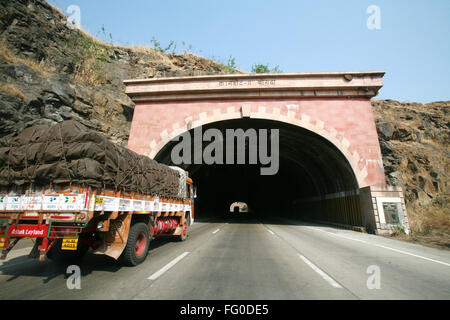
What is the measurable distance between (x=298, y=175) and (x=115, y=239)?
24394 millimetres

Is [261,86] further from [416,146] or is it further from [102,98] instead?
[416,146]

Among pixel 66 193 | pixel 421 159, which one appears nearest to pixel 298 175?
pixel 421 159

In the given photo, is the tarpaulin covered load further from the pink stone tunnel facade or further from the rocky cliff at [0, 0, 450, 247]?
the pink stone tunnel facade

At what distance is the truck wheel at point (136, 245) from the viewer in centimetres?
528

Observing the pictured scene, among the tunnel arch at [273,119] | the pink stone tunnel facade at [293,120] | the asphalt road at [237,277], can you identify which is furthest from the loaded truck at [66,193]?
the pink stone tunnel facade at [293,120]

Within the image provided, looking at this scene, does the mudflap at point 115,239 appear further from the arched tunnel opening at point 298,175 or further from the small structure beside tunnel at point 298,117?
the arched tunnel opening at point 298,175

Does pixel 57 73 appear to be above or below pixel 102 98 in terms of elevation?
above

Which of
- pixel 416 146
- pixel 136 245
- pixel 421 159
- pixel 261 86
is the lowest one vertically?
pixel 136 245

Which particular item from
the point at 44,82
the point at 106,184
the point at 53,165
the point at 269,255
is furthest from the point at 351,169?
the point at 44,82

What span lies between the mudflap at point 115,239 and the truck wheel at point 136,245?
251mm

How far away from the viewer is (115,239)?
16.7 feet
